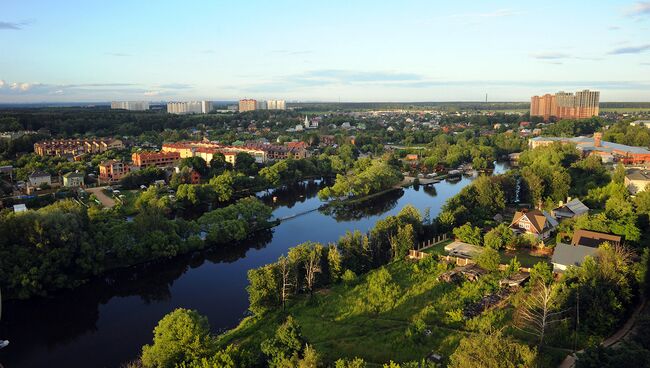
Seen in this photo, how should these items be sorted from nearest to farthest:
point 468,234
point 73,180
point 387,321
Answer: point 387,321 → point 468,234 → point 73,180

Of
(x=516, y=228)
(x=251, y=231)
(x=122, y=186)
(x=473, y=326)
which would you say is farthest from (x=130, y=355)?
(x=122, y=186)

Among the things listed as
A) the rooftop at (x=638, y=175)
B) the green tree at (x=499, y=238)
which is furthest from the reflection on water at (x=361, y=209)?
the rooftop at (x=638, y=175)

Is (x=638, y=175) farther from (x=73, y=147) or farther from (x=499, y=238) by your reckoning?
(x=73, y=147)

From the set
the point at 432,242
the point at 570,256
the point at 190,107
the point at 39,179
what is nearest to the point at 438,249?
the point at 432,242

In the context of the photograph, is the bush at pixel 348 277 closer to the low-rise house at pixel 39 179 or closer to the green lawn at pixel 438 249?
the green lawn at pixel 438 249

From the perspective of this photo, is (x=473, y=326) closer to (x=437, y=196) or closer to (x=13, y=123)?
(x=437, y=196)

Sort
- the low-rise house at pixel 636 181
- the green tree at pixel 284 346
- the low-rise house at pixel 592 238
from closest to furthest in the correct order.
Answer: the green tree at pixel 284 346 → the low-rise house at pixel 592 238 → the low-rise house at pixel 636 181
